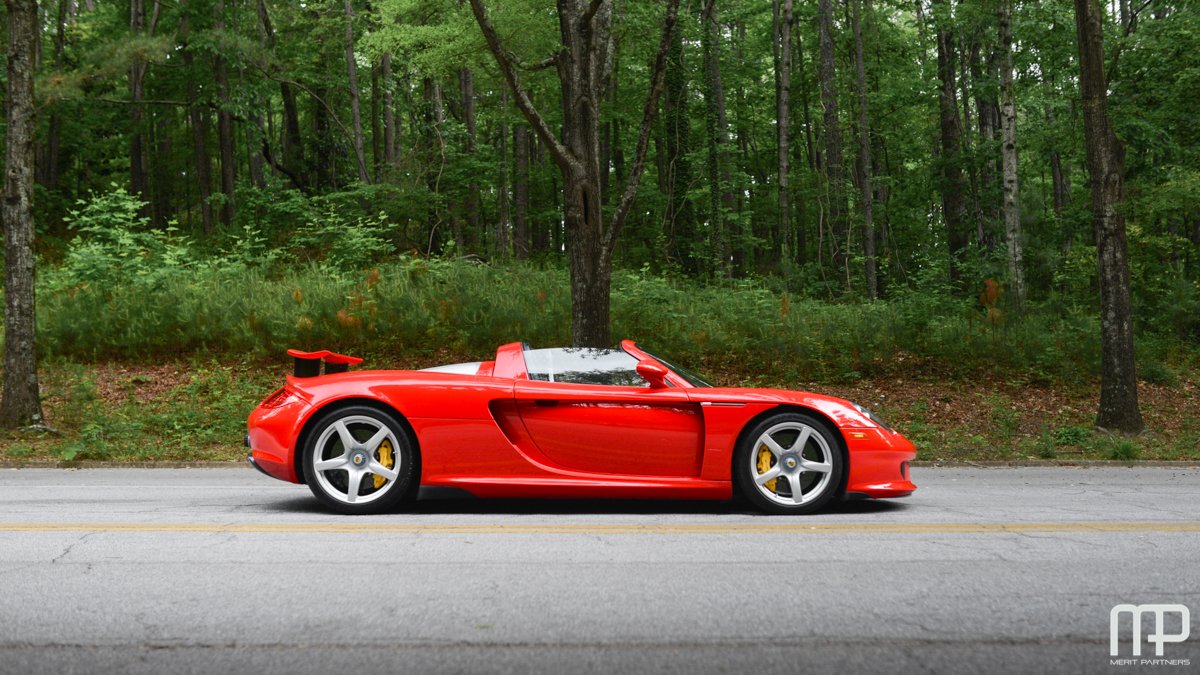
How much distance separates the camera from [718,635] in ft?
11.7

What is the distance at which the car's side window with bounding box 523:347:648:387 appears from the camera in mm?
6512

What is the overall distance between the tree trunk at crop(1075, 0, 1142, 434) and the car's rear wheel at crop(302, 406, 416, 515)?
1068 centimetres

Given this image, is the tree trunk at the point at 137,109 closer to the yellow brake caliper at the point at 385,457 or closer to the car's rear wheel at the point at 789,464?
the yellow brake caliper at the point at 385,457

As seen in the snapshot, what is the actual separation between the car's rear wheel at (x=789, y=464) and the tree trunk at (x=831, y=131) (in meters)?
20.9

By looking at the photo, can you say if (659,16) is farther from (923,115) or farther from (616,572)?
(923,115)

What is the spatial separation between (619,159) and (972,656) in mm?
35096

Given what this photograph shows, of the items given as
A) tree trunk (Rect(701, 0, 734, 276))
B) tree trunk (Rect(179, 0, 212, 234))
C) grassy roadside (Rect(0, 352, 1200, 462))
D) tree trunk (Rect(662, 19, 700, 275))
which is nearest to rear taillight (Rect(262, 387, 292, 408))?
grassy roadside (Rect(0, 352, 1200, 462))

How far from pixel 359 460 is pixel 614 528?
180 centimetres

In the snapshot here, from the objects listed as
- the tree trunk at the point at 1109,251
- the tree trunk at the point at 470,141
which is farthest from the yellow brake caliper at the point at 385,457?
the tree trunk at the point at 470,141

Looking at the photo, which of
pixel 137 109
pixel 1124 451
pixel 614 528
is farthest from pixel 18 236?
pixel 137 109

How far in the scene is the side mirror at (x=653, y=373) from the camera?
6.28 metres

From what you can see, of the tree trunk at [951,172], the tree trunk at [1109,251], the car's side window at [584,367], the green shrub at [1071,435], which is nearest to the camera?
the car's side window at [584,367]

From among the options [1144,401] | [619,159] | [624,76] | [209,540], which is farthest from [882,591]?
[619,159]

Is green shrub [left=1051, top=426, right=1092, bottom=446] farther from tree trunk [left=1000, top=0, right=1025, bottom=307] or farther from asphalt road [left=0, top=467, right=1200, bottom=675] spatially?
tree trunk [left=1000, top=0, right=1025, bottom=307]
